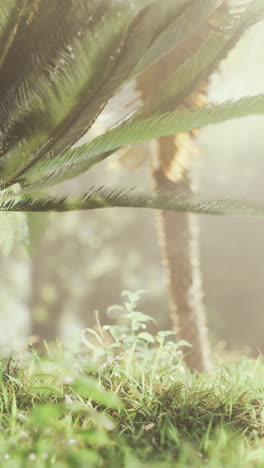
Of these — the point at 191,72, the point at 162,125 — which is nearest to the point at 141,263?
the point at 191,72

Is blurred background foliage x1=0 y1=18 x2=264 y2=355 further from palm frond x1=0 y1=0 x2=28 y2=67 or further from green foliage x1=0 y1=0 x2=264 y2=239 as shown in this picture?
palm frond x1=0 y1=0 x2=28 y2=67

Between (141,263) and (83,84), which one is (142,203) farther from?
(141,263)

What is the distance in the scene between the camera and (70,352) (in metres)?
3.25

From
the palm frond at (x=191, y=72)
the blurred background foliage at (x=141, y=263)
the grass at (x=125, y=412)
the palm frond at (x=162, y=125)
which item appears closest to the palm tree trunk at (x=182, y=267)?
the grass at (x=125, y=412)

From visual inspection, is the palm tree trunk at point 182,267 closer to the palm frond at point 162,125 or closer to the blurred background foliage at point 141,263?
the palm frond at point 162,125

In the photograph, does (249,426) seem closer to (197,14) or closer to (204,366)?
(197,14)

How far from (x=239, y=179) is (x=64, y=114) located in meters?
15.1

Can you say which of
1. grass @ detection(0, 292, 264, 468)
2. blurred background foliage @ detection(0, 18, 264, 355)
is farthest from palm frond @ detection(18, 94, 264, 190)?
blurred background foliage @ detection(0, 18, 264, 355)

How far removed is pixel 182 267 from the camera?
516cm

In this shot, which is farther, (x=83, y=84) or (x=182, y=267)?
(x=182, y=267)

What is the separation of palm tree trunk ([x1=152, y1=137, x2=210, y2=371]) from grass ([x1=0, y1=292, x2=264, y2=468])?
1524mm

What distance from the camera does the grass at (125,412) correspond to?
1.97m

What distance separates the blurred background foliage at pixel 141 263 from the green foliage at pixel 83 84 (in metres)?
11.8

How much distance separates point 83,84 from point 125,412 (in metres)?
1.56
